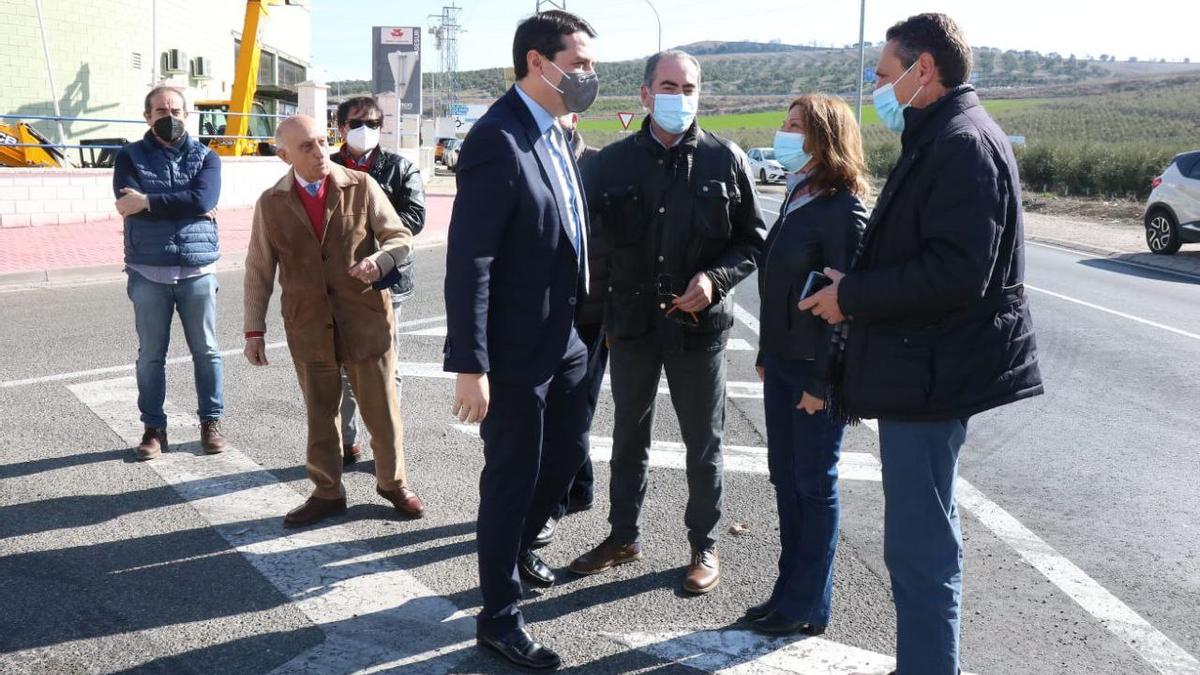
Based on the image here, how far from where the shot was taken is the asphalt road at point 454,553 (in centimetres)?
366

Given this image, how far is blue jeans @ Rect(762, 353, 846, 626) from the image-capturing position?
12.4 feet

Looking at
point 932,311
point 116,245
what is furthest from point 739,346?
point 116,245

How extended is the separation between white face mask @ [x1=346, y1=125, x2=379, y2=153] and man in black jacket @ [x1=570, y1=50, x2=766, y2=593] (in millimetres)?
1913

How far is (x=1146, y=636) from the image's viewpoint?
3.88m

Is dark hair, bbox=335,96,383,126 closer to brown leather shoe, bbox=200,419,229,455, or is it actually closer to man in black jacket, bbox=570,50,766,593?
brown leather shoe, bbox=200,419,229,455

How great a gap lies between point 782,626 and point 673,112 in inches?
78.2

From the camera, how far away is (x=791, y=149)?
4.05 metres

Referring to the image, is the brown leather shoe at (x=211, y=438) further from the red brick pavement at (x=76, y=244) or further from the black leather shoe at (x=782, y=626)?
the red brick pavement at (x=76, y=244)

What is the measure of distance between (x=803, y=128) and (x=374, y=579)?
95.9 inches

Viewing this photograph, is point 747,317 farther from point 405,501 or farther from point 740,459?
point 405,501

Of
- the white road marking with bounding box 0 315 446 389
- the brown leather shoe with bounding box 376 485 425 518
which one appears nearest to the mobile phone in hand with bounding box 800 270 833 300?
the brown leather shoe with bounding box 376 485 425 518

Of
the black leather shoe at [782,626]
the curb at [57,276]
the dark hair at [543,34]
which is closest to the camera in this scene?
the dark hair at [543,34]

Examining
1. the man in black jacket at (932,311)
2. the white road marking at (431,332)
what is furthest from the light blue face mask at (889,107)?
the white road marking at (431,332)

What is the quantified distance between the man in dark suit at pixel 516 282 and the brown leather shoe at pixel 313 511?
1509 mm
